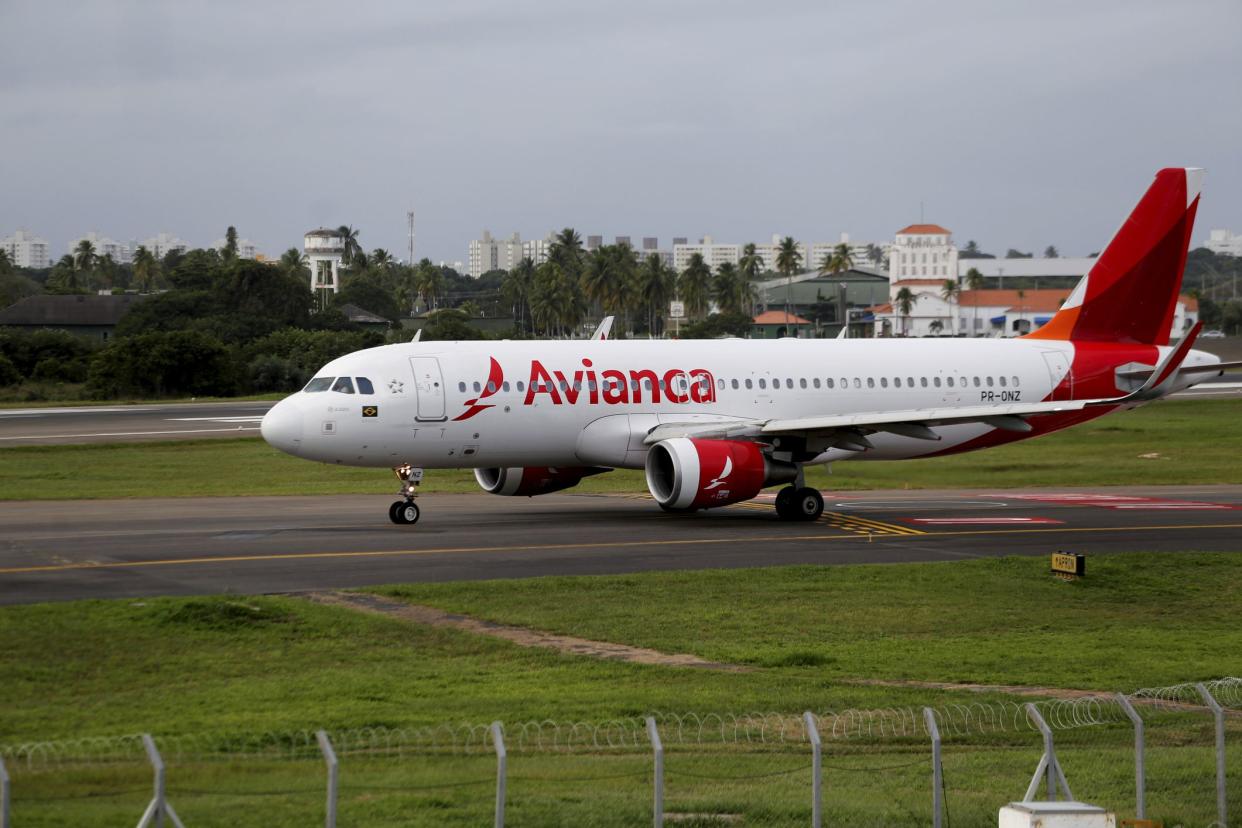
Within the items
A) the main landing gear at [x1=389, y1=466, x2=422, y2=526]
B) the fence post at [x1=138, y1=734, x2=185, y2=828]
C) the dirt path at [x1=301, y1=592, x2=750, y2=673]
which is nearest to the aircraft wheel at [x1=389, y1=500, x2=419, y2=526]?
the main landing gear at [x1=389, y1=466, x2=422, y2=526]

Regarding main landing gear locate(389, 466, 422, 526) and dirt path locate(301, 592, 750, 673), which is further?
main landing gear locate(389, 466, 422, 526)

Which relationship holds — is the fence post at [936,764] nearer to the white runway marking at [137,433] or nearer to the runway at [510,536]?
the runway at [510,536]

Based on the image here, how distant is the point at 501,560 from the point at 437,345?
30.1 ft

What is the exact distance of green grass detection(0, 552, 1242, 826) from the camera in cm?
1462

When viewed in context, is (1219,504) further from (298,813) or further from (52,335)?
(52,335)

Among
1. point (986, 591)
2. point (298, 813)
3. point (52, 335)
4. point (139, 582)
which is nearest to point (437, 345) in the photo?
point (139, 582)

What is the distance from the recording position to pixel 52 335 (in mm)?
109562

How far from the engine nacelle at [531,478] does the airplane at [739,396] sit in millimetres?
52

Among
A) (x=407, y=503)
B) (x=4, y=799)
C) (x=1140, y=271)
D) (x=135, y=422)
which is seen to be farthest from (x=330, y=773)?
(x=135, y=422)

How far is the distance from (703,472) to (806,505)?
4.15 meters

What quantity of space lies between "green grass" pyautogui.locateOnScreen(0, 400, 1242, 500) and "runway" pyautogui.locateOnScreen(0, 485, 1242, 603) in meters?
4.13

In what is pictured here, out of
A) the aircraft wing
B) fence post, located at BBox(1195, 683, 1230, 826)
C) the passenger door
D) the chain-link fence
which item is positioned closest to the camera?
the chain-link fence

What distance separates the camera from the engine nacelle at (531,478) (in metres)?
41.8

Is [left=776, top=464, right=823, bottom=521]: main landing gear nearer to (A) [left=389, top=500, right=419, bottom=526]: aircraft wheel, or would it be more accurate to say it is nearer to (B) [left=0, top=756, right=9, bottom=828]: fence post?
(A) [left=389, top=500, right=419, bottom=526]: aircraft wheel
